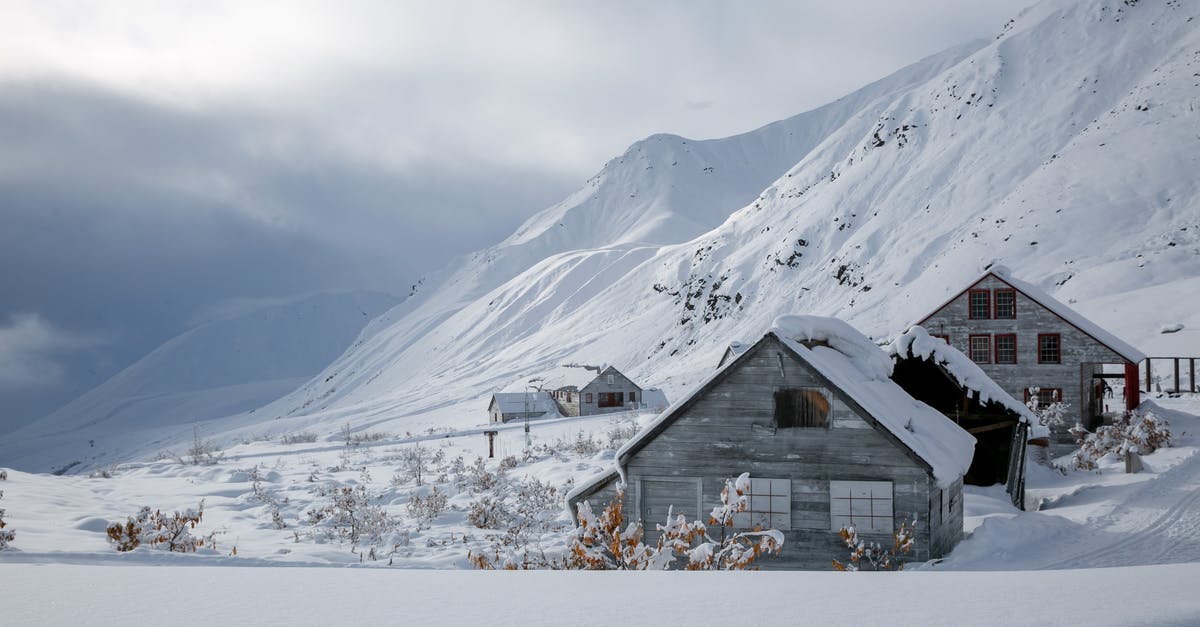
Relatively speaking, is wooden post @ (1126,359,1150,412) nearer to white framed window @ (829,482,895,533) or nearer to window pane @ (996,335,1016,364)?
window pane @ (996,335,1016,364)

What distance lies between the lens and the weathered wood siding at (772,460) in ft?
51.6

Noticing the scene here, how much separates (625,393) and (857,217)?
4494 centimetres

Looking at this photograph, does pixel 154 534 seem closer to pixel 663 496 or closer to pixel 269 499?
pixel 663 496

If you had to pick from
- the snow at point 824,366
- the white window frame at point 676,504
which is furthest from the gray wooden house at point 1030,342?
the white window frame at point 676,504

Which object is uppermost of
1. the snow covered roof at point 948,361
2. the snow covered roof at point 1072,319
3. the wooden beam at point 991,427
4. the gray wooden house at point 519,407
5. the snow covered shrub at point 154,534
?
the snow covered roof at point 1072,319

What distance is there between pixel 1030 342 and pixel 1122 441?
7184mm

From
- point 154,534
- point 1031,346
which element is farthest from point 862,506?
point 1031,346

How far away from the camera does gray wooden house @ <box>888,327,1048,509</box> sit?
78.9 ft

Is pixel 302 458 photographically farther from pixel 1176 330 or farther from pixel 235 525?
pixel 1176 330

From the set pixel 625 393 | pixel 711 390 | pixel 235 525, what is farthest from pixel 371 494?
pixel 625 393

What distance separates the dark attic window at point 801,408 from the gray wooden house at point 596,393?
176 feet

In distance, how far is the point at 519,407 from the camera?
245 ft

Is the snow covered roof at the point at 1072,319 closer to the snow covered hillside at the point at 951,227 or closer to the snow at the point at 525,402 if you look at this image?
the snow covered hillside at the point at 951,227

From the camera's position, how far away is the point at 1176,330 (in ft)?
166
